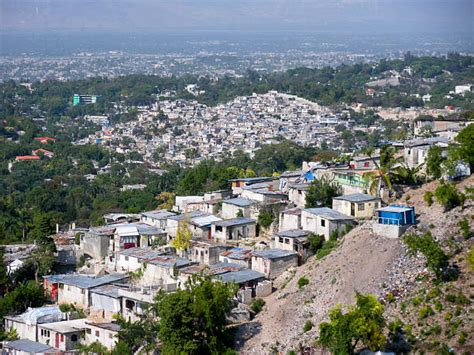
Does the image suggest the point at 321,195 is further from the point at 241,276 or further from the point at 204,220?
the point at 241,276

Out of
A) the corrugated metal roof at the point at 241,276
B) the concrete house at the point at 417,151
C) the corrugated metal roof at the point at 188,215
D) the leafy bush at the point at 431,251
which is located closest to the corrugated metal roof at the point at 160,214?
the corrugated metal roof at the point at 188,215

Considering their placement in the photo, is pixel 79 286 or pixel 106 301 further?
pixel 79 286

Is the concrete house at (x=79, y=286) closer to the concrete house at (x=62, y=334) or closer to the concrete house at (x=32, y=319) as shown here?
the concrete house at (x=32, y=319)

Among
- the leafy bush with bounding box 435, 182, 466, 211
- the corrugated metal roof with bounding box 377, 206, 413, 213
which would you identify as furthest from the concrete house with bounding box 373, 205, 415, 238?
the leafy bush with bounding box 435, 182, 466, 211

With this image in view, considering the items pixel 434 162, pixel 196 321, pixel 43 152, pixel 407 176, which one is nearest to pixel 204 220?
pixel 407 176

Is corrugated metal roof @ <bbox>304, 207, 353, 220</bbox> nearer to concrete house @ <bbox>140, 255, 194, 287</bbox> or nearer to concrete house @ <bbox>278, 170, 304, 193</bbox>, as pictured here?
concrete house @ <bbox>140, 255, 194, 287</bbox>

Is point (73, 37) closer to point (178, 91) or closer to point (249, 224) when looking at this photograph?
point (178, 91)

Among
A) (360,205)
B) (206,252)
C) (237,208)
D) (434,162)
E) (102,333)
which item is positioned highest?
(434,162)
